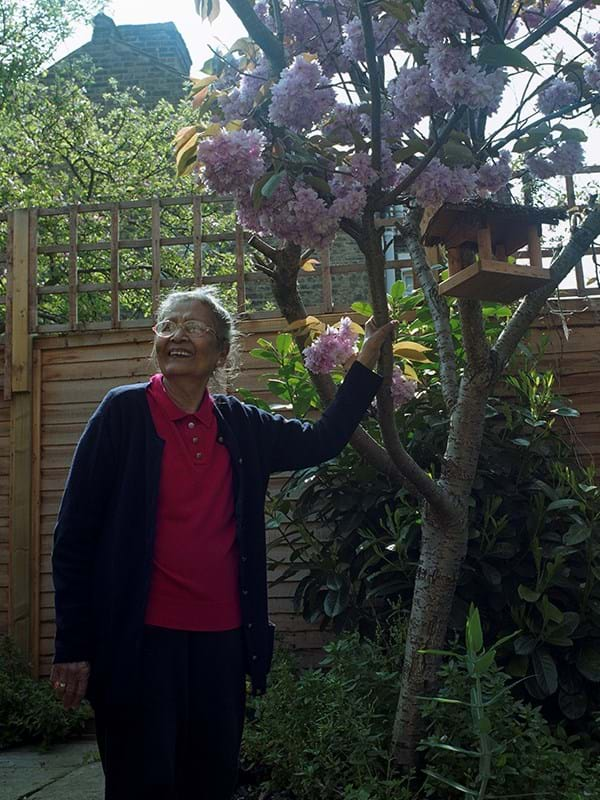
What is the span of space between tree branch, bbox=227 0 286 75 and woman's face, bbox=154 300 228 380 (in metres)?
0.59

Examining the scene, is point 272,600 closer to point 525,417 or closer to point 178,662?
point 525,417

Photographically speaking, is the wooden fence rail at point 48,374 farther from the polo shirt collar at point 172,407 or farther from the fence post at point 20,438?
the polo shirt collar at point 172,407

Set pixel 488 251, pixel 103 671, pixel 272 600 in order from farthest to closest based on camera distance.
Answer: pixel 272 600 → pixel 488 251 → pixel 103 671

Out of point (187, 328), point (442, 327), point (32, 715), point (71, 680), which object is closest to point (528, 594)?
point (442, 327)

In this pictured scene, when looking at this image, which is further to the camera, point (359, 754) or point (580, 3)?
point (359, 754)

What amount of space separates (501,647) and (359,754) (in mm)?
889

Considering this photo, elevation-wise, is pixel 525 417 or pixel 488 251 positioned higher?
pixel 488 251

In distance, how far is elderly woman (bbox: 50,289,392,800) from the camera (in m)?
1.80

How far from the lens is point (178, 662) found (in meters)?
1.82

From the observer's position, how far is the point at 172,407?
6.59ft

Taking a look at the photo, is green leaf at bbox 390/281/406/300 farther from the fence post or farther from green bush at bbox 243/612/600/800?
the fence post

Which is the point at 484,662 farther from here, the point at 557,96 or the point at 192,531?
the point at 557,96

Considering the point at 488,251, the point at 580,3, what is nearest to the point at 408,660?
the point at 488,251

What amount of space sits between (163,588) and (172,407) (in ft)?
1.38
